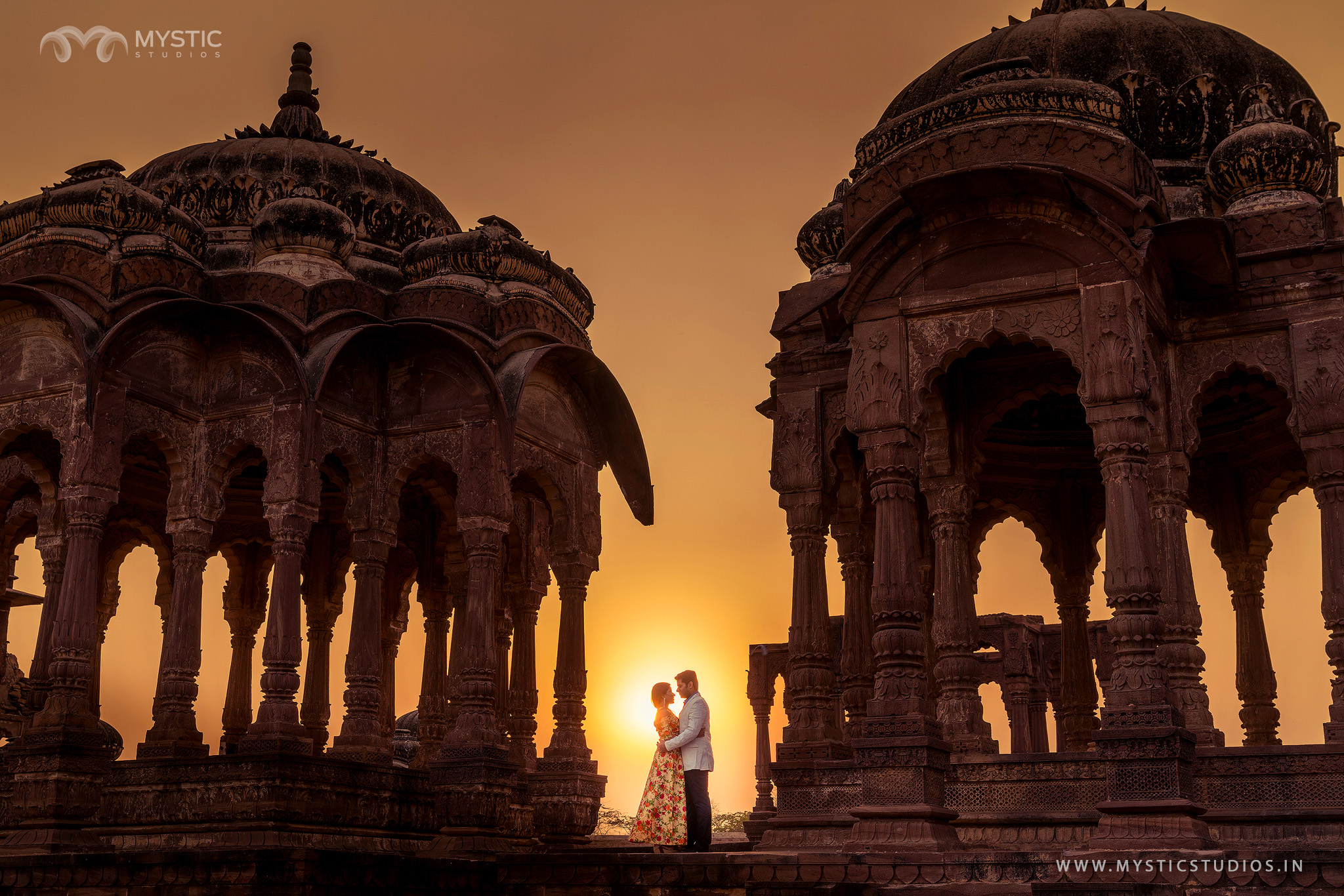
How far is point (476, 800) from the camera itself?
1444 cm

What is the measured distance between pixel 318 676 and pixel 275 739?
16.8 feet

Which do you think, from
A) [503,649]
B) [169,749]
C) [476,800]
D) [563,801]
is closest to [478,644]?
[476,800]

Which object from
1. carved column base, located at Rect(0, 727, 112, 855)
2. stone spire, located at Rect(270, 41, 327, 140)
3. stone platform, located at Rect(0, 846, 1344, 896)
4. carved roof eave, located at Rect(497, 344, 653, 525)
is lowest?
stone platform, located at Rect(0, 846, 1344, 896)

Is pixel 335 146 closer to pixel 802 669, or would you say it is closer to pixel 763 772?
pixel 802 669

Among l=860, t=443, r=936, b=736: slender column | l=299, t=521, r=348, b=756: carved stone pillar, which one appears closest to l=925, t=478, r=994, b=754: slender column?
l=860, t=443, r=936, b=736: slender column

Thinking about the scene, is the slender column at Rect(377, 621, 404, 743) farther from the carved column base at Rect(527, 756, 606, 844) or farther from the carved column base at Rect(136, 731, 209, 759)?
the carved column base at Rect(136, 731, 209, 759)

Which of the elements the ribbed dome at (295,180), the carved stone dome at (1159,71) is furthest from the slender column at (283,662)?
the carved stone dome at (1159,71)

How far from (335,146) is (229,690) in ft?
27.0

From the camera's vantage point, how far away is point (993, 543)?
2566 cm

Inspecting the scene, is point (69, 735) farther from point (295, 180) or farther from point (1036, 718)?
point (1036, 718)

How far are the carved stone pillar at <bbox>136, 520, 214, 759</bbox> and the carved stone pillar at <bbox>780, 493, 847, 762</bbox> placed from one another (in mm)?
6520

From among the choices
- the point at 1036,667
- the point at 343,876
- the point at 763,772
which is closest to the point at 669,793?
the point at 343,876

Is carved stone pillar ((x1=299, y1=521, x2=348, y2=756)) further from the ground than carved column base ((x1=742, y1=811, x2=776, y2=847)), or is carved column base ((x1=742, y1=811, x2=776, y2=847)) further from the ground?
carved stone pillar ((x1=299, y1=521, x2=348, y2=756))

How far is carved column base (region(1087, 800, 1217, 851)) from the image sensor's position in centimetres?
1002
